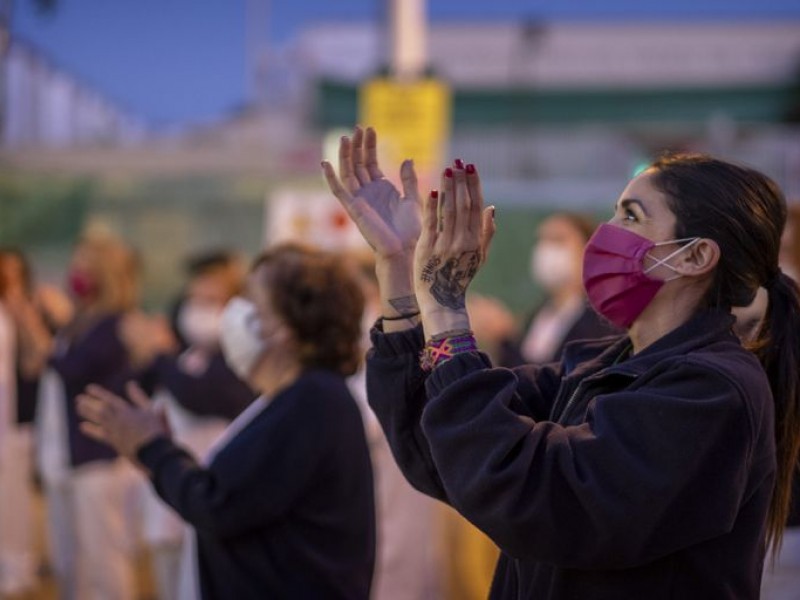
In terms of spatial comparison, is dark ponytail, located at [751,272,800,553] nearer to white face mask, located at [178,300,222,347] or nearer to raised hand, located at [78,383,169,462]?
raised hand, located at [78,383,169,462]

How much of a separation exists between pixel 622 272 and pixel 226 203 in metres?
9.12

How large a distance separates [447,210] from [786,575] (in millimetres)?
1971

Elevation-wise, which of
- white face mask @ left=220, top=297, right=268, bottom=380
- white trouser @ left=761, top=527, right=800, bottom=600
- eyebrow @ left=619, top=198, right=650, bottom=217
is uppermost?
eyebrow @ left=619, top=198, right=650, bottom=217

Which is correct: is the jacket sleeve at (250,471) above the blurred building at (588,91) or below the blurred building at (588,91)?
below

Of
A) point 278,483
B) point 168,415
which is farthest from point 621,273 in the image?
Answer: point 168,415

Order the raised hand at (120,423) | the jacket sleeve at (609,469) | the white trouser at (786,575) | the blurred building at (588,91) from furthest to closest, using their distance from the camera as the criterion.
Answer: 1. the blurred building at (588,91)
2. the white trouser at (786,575)
3. the raised hand at (120,423)
4. the jacket sleeve at (609,469)

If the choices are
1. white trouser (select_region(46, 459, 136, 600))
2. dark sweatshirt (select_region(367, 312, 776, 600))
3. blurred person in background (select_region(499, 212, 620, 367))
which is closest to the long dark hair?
dark sweatshirt (select_region(367, 312, 776, 600))

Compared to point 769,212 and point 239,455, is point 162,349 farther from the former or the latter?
point 769,212

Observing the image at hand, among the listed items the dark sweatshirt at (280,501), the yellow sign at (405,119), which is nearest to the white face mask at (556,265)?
the yellow sign at (405,119)

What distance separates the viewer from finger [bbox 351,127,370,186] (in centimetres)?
254

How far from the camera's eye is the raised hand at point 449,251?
2.12m

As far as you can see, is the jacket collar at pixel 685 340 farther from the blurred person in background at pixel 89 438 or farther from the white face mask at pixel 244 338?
the blurred person in background at pixel 89 438

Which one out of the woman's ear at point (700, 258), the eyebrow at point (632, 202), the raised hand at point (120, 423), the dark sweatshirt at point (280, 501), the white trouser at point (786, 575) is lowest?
the white trouser at point (786, 575)

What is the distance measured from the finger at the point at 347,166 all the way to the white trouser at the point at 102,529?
426cm
